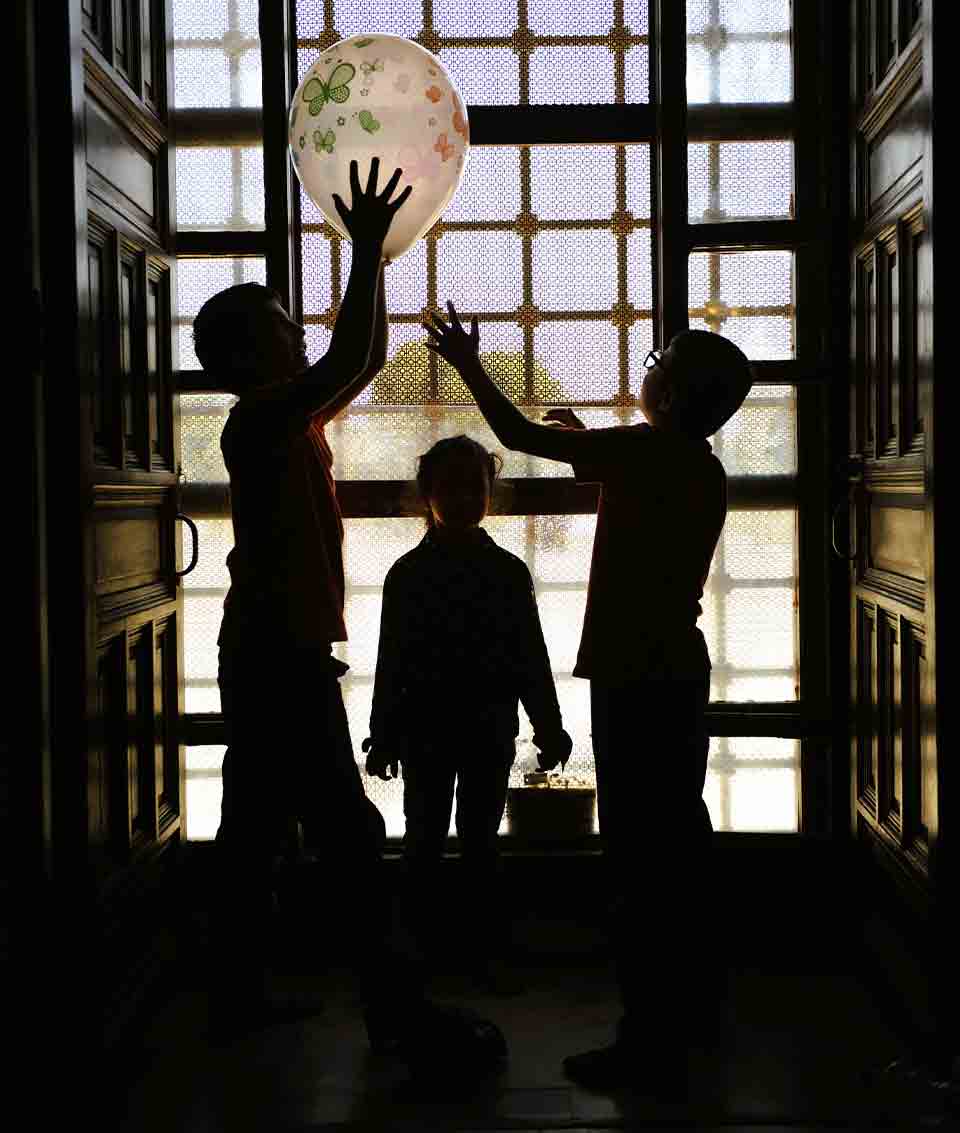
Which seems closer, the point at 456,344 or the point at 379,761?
the point at 456,344

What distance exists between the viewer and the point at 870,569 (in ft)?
8.34

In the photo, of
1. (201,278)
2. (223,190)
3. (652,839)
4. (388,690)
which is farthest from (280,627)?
(223,190)

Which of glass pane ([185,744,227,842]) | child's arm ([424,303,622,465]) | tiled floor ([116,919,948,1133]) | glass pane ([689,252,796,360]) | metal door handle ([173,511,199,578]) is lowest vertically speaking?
tiled floor ([116,919,948,1133])

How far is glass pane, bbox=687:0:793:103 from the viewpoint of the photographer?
2691 mm

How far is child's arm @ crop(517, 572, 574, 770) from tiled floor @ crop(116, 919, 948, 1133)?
1.57 feet

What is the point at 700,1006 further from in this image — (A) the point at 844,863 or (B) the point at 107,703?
(B) the point at 107,703

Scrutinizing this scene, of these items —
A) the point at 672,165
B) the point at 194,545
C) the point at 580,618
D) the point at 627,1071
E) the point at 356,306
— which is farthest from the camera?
the point at 580,618

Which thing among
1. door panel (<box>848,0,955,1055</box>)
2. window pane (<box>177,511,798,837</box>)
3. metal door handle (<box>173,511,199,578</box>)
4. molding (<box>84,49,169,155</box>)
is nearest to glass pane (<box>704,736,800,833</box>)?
window pane (<box>177,511,798,837</box>)

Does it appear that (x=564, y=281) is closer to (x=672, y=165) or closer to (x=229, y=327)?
(x=672, y=165)

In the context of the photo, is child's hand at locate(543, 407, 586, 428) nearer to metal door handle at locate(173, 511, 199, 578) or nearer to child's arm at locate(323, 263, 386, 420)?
child's arm at locate(323, 263, 386, 420)

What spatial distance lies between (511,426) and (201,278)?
3.00ft

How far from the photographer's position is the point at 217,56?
272cm

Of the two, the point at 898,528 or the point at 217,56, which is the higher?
the point at 217,56

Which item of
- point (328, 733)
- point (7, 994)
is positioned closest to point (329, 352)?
point (328, 733)
